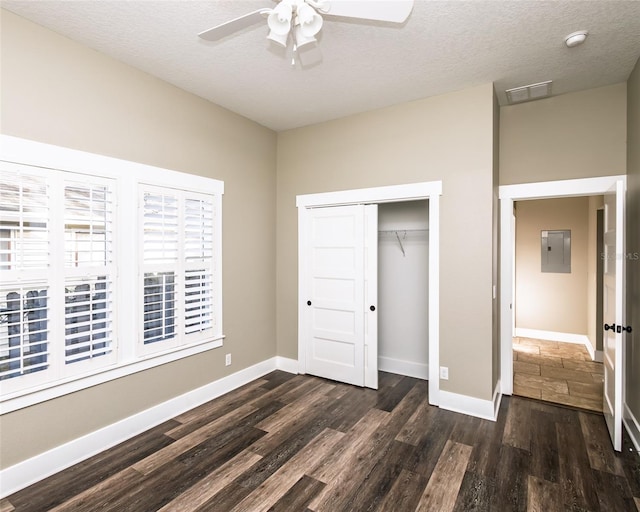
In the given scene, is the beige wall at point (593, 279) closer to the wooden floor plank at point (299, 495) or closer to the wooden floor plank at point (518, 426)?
the wooden floor plank at point (518, 426)

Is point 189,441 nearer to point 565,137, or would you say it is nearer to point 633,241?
point 633,241

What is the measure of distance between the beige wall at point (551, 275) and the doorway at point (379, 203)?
323cm

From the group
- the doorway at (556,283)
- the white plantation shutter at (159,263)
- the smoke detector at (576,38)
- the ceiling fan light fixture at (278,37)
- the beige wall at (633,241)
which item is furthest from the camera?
the doorway at (556,283)

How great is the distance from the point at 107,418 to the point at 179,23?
9.64ft

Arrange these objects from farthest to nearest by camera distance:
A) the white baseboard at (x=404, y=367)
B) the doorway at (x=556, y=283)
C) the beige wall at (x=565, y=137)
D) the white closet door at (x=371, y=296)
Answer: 1. the doorway at (x=556, y=283)
2. the white baseboard at (x=404, y=367)
3. the white closet door at (x=371, y=296)
4. the beige wall at (x=565, y=137)

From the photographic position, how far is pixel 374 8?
1648 millimetres

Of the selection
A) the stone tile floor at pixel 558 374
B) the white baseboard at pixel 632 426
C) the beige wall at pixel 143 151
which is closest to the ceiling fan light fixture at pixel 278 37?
the beige wall at pixel 143 151

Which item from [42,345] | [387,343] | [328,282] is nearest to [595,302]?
Answer: [387,343]

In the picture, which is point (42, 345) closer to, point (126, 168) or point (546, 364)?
point (126, 168)

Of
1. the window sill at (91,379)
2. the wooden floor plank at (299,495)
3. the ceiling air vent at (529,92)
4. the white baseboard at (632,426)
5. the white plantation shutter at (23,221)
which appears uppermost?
the ceiling air vent at (529,92)

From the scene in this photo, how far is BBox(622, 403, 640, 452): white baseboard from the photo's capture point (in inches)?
101

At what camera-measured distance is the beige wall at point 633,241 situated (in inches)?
106

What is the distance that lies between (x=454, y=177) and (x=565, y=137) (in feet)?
3.74

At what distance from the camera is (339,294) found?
13.1ft
